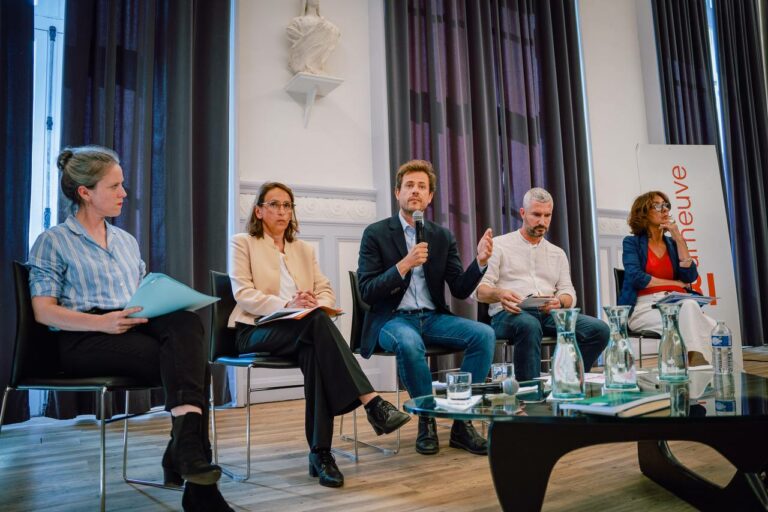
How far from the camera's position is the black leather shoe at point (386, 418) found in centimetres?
186

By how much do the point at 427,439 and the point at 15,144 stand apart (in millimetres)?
2367

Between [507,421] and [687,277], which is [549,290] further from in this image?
[507,421]

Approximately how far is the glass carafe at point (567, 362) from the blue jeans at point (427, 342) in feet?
2.54

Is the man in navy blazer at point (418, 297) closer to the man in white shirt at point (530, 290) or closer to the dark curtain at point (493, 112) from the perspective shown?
the man in white shirt at point (530, 290)

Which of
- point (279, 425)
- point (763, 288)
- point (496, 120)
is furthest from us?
point (763, 288)

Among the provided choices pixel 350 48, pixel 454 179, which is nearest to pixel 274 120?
pixel 350 48

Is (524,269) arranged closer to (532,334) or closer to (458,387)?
(532,334)

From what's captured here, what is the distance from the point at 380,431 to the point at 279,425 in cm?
108

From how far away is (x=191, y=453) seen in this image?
1.49 meters

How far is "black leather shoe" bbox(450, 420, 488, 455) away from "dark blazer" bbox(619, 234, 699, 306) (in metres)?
1.40

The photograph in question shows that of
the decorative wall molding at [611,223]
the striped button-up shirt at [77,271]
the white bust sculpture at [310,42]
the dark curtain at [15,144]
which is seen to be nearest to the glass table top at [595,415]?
the striped button-up shirt at [77,271]

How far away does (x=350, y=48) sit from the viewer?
160 inches

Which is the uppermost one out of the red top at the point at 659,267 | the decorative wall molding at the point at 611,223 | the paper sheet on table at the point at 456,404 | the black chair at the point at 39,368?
the decorative wall molding at the point at 611,223

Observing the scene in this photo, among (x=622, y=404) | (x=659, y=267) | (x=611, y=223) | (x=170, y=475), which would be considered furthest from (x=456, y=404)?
(x=611, y=223)
